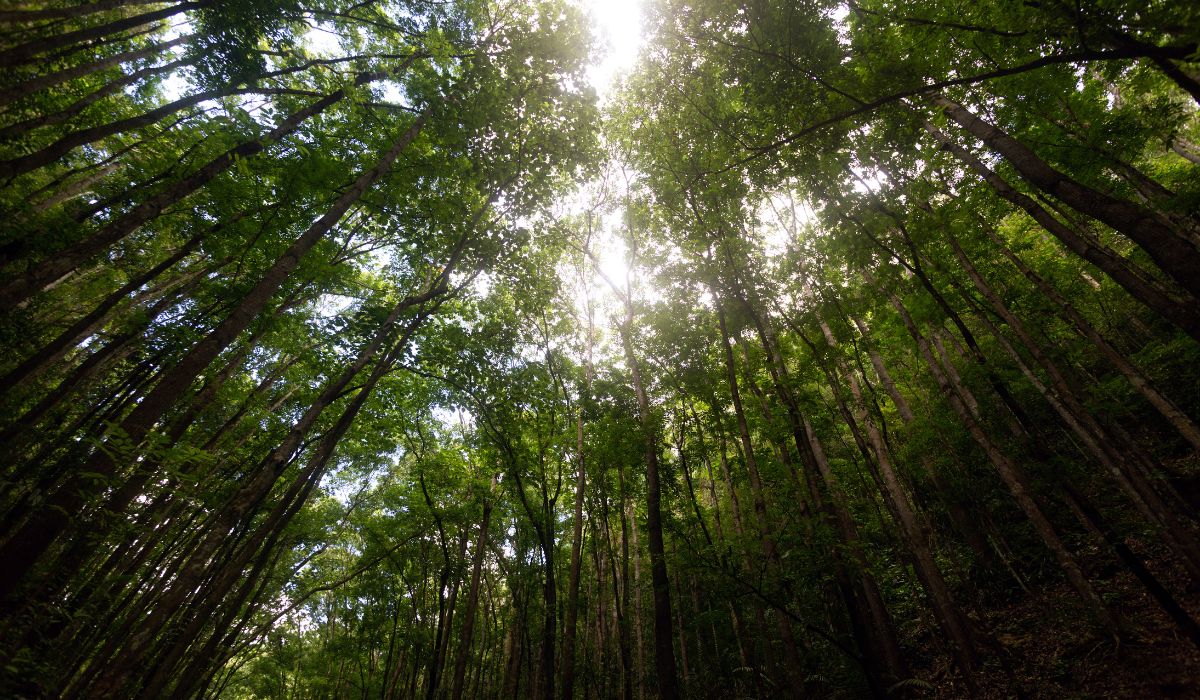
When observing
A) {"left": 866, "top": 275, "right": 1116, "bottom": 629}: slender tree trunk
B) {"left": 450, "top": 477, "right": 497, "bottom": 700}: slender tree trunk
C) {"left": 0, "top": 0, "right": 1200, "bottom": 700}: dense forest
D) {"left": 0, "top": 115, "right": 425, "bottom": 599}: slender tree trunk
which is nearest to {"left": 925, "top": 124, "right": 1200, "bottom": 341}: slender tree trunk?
{"left": 0, "top": 0, "right": 1200, "bottom": 700}: dense forest

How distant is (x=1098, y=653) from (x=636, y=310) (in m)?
10.2

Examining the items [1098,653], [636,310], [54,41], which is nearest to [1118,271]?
[1098,653]

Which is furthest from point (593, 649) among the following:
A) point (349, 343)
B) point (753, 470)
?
point (349, 343)

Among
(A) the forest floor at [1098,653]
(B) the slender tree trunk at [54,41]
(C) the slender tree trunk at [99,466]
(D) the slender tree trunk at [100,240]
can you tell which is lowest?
(A) the forest floor at [1098,653]

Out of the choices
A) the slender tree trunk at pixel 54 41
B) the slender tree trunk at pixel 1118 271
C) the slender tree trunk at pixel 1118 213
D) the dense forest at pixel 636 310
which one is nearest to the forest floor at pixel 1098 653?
the dense forest at pixel 636 310

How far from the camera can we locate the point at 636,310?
1183 centimetres

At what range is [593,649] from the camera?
58.5 ft

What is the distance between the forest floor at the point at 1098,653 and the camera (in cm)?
504

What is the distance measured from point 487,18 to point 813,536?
11.8 m

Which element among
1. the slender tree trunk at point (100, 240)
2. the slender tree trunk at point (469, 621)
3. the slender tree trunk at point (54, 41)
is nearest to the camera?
the slender tree trunk at point (100, 240)

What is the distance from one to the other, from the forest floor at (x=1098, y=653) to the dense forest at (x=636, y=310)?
63 millimetres

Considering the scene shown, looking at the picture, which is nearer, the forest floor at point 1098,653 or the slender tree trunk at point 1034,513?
the forest floor at point 1098,653

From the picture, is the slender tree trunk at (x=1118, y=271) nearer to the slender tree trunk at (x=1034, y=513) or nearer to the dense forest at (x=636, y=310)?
the dense forest at (x=636, y=310)

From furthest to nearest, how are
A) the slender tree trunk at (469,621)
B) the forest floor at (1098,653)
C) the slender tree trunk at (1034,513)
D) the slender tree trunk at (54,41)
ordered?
the slender tree trunk at (469,621) → the slender tree trunk at (1034,513) → the forest floor at (1098,653) → the slender tree trunk at (54,41)
